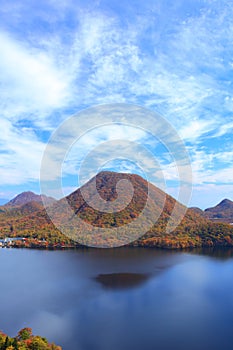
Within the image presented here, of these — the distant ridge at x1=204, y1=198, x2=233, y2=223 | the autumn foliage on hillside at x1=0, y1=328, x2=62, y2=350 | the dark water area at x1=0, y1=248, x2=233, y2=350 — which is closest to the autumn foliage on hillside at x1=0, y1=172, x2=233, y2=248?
the dark water area at x1=0, y1=248, x2=233, y2=350

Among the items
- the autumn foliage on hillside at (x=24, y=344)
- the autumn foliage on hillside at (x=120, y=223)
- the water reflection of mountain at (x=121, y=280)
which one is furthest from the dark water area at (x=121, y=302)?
the autumn foliage on hillside at (x=120, y=223)

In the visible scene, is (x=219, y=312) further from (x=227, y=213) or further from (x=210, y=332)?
(x=227, y=213)

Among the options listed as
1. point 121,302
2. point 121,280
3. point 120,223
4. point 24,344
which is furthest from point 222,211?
point 24,344

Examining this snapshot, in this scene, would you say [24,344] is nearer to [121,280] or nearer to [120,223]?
[121,280]

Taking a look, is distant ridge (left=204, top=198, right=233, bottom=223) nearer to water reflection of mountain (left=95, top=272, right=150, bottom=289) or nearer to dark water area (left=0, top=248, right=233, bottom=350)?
dark water area (left=0, top=248, right=233, bottom=350)

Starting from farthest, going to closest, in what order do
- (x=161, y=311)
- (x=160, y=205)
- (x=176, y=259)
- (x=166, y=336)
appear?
(x=160, y=205)
(x=176, y=259)
(x=161, y=311)
(x=166, y=336)

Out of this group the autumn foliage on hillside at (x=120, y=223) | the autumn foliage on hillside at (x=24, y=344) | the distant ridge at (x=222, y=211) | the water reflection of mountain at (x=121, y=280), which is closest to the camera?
the autumn foliage on hillside at (x=24, y=344)

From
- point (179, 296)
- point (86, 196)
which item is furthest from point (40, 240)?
point (179, 296)

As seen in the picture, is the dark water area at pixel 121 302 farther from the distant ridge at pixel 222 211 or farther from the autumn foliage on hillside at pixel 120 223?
the distant ridge at pixel 222 211
